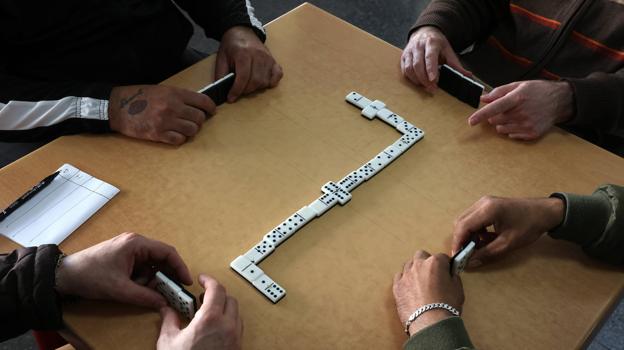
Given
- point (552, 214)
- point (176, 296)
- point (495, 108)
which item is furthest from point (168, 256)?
point (495, 108)

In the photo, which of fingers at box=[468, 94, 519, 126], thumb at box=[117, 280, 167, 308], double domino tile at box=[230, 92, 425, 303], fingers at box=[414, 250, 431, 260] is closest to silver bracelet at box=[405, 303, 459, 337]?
fingers at box=[414, 250, 431, 260]

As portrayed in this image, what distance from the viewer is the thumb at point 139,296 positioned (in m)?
1.09

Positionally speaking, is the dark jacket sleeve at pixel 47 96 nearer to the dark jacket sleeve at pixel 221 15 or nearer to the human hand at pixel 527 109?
the dark jacket sleeve at pixel 221 15

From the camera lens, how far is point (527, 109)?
1494 millimetres

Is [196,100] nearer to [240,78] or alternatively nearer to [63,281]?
[240,78]

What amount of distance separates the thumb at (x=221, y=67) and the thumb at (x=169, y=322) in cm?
76

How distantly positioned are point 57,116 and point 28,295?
0.54 m

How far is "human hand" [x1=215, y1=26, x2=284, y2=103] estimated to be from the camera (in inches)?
62.5

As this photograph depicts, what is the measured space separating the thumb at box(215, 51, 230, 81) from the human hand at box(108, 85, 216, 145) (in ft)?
0.54

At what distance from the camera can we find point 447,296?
1122 millimetres

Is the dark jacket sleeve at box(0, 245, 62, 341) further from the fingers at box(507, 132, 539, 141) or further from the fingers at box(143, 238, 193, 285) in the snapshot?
the fingers at box(507, 132, 539, 141)

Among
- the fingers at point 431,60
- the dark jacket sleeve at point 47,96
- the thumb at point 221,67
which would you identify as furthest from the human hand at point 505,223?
the dark jacket sleeve at point 47,96

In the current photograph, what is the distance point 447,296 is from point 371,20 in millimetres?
2511

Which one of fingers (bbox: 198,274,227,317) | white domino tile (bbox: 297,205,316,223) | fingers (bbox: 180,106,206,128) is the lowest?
white domino tile (bbox: 297,205,316,223)
